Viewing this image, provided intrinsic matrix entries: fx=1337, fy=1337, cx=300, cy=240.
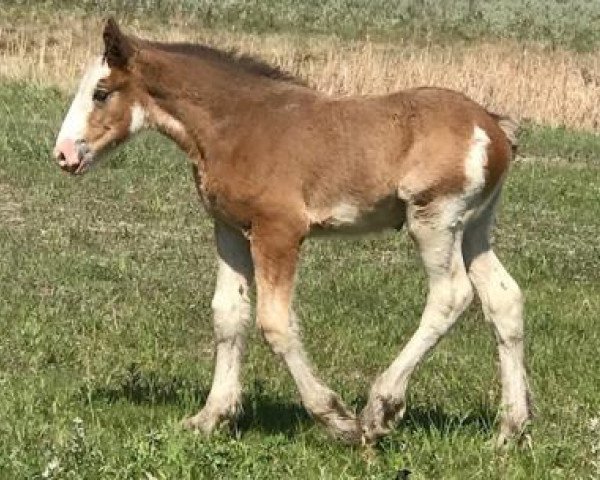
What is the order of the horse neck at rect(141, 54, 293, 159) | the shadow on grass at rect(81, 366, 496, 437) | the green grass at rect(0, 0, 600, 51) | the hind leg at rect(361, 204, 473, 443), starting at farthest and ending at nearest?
the green grass at rect(0, 0, 600, 51)
the shadow on grass at rect(81, 366, 496, 437)
the horse neck at rect(141, 54, 293, 159)
the hind leg at rect(361, 204, 473, 443)

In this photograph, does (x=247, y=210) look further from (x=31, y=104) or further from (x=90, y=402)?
(x=31, y=104)

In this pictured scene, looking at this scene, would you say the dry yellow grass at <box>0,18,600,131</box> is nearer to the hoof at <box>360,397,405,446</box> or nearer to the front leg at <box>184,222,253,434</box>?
the front leg at <box>184,222,253,434</box>

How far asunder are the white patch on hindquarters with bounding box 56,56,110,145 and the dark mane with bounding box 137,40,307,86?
38 centimetres

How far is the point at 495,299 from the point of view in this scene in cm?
702

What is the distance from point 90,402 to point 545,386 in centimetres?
281

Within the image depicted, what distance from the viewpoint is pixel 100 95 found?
6809 mm

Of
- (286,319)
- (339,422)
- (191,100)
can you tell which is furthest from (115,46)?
(339,422)

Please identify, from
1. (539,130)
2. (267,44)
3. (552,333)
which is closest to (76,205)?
(552,333)

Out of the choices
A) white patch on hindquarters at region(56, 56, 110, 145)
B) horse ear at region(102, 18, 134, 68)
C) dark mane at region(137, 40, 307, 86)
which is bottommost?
white patch on hindquarters at region(56, 56, 110, 145)

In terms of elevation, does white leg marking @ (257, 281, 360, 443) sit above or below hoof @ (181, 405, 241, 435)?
above

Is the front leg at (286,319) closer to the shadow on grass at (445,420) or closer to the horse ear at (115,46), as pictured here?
the shadow on grass at (445,420)

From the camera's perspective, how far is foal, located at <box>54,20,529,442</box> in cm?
652

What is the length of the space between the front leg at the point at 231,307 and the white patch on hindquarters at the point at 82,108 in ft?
2.92

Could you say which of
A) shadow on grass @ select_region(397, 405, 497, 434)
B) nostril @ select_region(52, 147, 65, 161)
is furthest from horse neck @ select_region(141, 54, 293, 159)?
shadow on grass @ select_region(397, 405, 497, 434)
